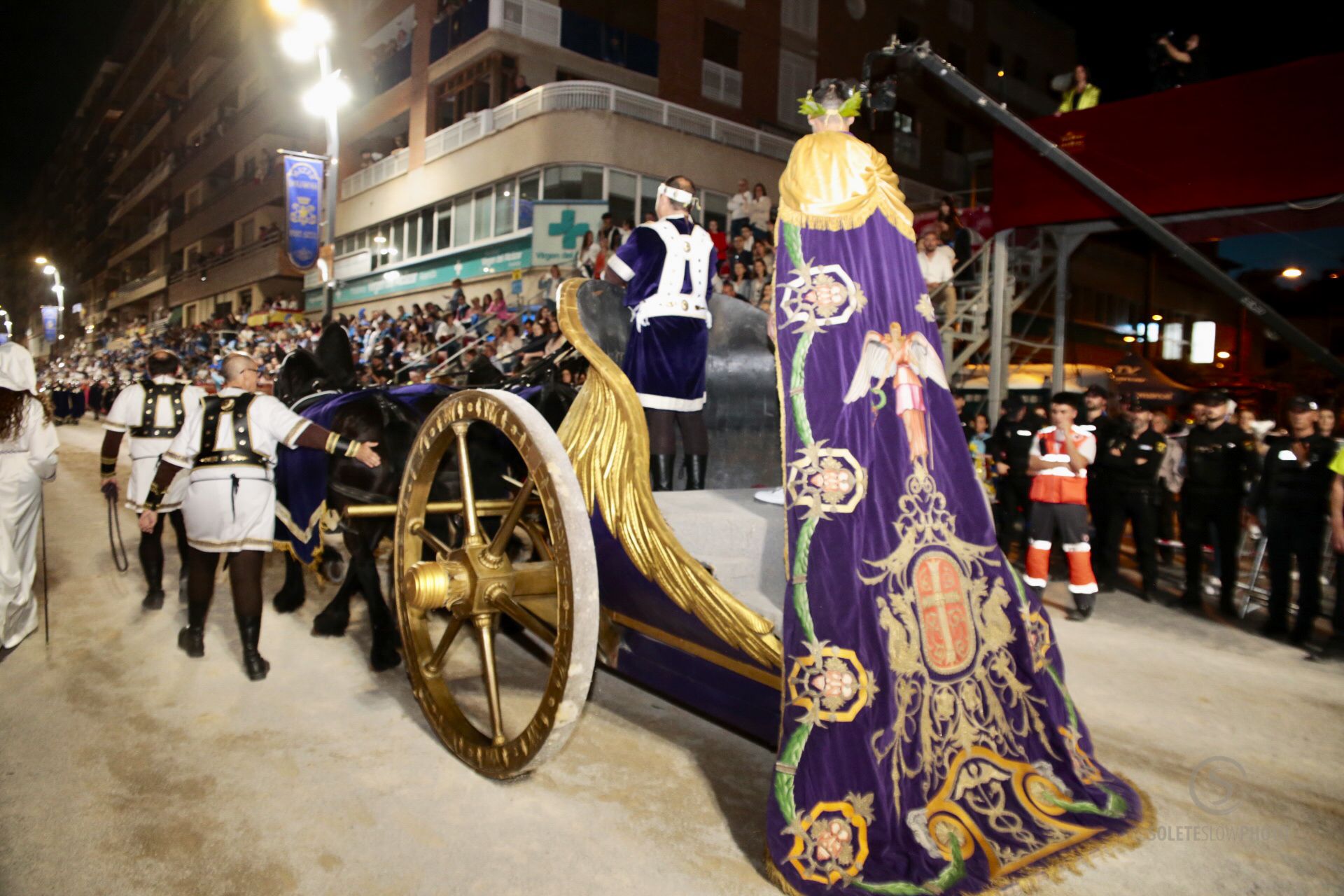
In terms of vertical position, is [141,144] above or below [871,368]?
above

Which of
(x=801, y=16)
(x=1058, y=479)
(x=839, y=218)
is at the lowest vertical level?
(x=1058, y=479)

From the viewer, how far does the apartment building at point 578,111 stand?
57.1 ft

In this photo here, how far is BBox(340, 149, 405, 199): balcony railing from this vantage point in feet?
73.2

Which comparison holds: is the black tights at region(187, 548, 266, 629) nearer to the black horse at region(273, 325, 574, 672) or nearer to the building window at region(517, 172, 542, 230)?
the black horse at region(273, 325, 574, 672)

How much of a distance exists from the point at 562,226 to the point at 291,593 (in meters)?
12.3

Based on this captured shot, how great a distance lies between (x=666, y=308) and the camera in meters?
3.27

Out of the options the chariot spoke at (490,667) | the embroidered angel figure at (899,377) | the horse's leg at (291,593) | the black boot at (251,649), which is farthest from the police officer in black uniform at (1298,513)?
the horse's leg at (291,593)

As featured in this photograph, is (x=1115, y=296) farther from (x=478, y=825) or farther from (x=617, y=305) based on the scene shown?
(x=478, y=825)

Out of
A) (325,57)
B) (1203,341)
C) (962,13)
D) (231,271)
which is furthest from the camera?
(231,271)

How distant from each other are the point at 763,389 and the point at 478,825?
2.48 metres

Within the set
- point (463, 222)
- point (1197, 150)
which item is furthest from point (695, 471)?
point (463, 222)

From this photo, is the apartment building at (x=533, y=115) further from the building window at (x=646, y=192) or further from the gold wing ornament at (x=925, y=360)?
the gold wing ornament at (x=925, y=360)

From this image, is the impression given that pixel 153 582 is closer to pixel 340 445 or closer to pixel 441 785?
pixel 340 445

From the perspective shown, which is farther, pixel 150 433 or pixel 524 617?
pixel 150 433
